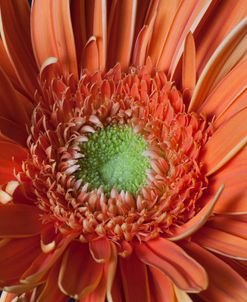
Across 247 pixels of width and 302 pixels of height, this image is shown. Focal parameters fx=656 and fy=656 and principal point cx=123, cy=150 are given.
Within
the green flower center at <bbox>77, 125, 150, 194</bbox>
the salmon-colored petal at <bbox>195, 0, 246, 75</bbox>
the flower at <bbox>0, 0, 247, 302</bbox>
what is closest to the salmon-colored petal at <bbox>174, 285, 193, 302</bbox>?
the flower at <bbox>0, 0, 247, 302</bbox>

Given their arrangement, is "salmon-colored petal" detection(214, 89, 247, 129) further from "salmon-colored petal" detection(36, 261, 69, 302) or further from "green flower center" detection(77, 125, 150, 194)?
"salmon-colored petal" detection(36, 261, 69, 302)

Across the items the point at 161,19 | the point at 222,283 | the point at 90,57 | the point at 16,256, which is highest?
the point at 161,19

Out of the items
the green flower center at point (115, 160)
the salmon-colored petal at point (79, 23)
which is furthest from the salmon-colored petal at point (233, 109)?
the salmon-colored petal at point (79, 23)

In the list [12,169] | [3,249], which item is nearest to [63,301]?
[3,249]

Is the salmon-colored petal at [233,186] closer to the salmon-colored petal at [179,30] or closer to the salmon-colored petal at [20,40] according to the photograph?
the salmon-colored petal at [179,30]

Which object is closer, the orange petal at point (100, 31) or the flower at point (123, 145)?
the flower at point (123, 145)

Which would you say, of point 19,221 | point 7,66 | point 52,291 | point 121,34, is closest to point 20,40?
point 7,66

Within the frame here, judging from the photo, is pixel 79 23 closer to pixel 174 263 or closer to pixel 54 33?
pixel 54 33

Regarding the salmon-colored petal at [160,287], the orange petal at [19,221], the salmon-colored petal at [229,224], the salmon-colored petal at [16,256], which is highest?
the salmon-colored petal at [229,224]
